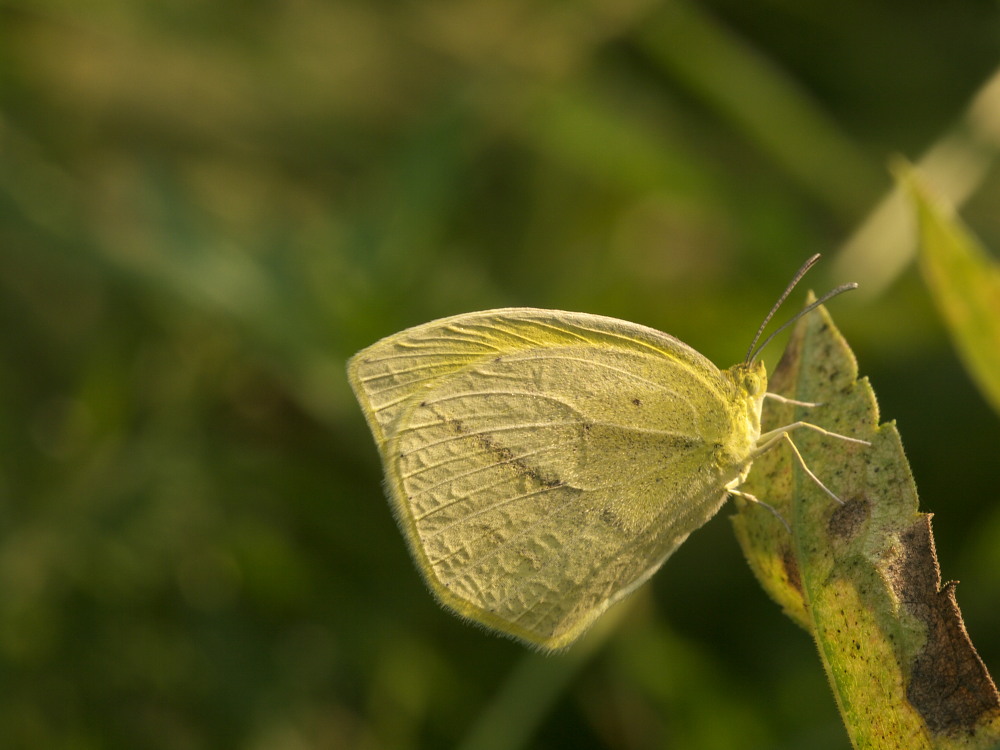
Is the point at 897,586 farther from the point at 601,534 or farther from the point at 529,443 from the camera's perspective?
the point at 529,443

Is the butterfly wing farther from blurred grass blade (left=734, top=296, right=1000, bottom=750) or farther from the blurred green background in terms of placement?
the blurred green background

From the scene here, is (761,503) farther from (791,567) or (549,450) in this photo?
(549,450)

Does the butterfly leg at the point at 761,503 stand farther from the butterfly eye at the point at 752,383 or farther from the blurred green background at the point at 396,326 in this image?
the blurred green background at the point at 396,326

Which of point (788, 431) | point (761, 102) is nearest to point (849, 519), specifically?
point (788, 431)

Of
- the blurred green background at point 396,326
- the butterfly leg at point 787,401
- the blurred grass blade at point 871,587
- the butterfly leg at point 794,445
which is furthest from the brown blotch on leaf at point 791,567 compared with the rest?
the blurred green background at point 396,326

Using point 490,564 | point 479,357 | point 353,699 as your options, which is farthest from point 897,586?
point 353,699
